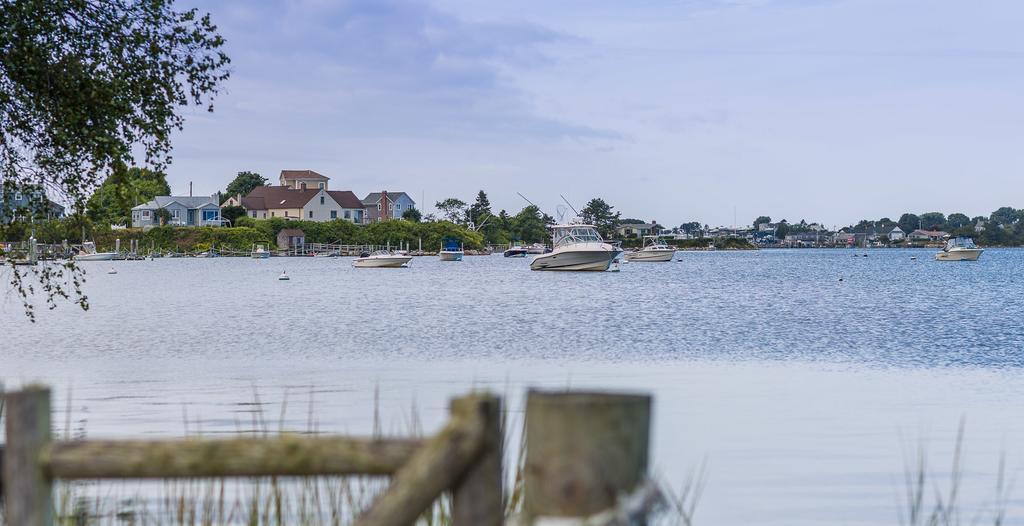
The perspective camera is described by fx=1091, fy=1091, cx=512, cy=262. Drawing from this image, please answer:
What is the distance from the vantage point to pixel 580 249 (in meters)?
75.8

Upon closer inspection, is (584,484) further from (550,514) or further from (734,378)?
(734,378)

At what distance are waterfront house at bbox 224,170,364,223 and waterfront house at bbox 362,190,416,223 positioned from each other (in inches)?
232

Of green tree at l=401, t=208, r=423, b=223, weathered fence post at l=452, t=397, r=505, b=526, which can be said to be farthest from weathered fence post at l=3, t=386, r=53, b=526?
green tree at l=401, t=208, r=423, b=223

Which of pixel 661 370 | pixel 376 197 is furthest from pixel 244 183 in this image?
pixel 661 370

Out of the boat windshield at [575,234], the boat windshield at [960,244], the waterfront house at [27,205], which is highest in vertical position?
the waterfront house at [27,205]

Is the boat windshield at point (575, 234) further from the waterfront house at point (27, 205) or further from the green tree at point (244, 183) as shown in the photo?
the green tree at point (244, 183)

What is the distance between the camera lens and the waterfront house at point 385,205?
153375 millimetres

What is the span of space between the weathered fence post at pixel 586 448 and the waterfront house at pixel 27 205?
10861 mm

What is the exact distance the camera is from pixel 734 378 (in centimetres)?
2161

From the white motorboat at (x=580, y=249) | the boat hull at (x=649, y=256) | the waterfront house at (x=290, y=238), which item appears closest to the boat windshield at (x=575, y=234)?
the white motorboat at (x=580, y=249)

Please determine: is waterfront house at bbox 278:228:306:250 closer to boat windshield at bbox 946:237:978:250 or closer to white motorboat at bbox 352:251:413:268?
white motorboat at bbox 352:251:413:268

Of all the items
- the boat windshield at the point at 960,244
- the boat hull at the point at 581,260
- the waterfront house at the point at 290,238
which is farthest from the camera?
the waterfront house at the point at 290,238

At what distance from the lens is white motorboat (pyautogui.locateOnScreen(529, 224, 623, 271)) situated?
248 ft

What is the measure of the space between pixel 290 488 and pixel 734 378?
1391 centimetres
